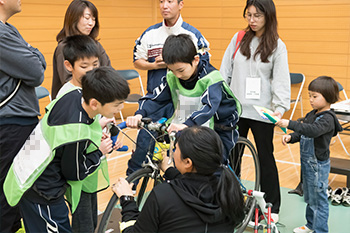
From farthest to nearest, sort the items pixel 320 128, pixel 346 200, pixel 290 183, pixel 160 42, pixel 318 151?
pixel 290 183 < pixel 346 200 < pixel 160 42 < pixel 318 151 < pixel 320 128

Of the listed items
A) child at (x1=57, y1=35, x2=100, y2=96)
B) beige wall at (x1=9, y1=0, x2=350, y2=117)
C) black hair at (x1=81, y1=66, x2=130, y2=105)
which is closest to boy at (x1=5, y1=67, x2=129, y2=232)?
black hair at (x1=81, y1=66, x2=130, y2=105)

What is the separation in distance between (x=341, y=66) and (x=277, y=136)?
1338mm

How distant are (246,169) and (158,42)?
1702mm

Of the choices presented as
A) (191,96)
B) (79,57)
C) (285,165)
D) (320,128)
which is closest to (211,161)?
(191,96)

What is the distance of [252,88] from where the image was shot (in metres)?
3.28

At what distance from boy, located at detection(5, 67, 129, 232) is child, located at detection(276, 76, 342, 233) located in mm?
1559

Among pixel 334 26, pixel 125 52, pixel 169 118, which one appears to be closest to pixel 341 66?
pixel 334 26

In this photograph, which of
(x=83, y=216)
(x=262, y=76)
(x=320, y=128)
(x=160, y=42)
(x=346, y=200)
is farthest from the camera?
(x=346, y=200)

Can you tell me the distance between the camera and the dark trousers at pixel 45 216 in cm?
201

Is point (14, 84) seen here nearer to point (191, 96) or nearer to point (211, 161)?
point (191, 96)

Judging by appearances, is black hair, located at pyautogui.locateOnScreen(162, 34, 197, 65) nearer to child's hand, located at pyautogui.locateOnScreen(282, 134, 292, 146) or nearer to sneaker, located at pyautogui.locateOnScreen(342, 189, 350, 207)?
child's hand, located at pyautogui.locateOnScreen(282, 134, 292, 146)

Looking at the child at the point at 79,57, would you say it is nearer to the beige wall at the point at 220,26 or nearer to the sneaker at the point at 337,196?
the sneaker at the point at 337,196

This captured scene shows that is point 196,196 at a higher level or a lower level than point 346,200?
higher

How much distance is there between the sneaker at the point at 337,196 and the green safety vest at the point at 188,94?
172cm
